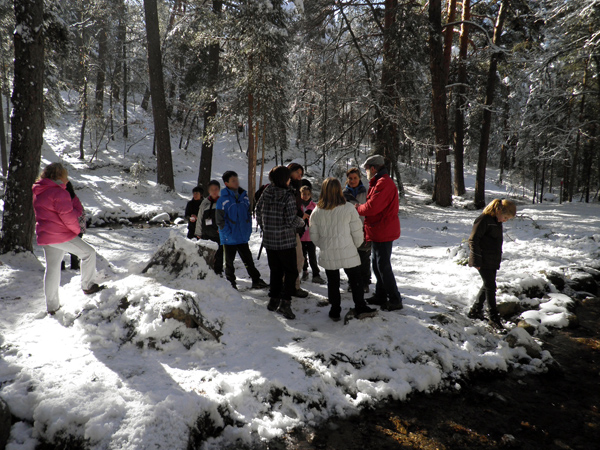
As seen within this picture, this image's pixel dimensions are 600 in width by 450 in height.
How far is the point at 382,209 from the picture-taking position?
4.72 metres

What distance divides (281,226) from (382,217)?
4.60ft

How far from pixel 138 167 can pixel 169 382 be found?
16962 mm

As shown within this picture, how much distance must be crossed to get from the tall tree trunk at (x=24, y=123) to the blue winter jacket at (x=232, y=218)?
395cm

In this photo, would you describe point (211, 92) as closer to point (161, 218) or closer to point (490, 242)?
point (161, 218)

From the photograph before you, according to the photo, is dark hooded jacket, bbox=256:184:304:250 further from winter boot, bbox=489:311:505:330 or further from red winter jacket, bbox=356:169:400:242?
winter boot, bbox=489:311:505:330

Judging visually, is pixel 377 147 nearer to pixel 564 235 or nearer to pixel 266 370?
pixel 564 235

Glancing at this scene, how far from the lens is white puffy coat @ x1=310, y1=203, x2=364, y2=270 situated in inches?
172

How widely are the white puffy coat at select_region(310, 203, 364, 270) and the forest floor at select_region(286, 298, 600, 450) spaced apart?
1671 mm

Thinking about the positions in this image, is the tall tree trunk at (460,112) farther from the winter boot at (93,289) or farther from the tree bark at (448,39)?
the winter boot at (93,289)

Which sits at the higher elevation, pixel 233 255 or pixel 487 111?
pixel 487 111

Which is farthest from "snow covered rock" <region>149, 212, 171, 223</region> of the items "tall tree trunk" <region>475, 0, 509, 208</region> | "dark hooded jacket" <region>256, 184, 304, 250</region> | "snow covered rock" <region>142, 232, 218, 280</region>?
"tall tree trunk" <region>475, 0, 509, 208</region>

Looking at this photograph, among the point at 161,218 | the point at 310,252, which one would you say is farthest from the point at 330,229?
the point at 161,218

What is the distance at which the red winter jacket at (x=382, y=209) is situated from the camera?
15.3 feet

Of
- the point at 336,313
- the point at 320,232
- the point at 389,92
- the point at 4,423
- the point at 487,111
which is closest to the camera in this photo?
the point at 4,423
